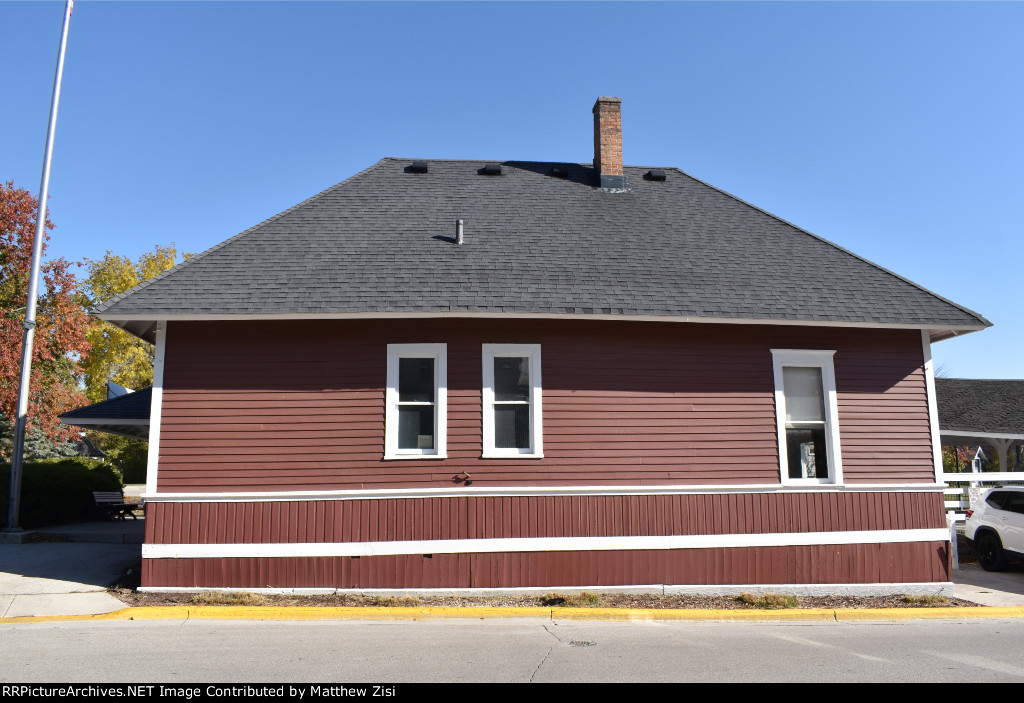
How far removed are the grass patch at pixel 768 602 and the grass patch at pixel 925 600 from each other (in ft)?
5.50

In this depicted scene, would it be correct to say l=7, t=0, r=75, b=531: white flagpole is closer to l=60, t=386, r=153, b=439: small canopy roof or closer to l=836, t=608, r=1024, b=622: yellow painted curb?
l=60, t=386, r=153, b=439: small canopy roof

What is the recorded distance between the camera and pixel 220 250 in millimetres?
12008

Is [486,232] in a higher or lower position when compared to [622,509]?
higher

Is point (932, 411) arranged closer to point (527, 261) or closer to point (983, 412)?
point (527, 261)

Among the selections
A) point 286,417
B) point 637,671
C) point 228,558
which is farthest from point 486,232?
point 637,671

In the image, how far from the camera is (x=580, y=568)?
10719mm

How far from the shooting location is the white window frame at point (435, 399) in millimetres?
10664

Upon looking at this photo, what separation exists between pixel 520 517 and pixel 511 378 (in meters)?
2.02

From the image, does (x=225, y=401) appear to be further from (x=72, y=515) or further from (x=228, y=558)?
(x=72, y=515)

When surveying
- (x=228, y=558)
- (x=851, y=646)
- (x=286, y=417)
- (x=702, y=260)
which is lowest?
(x=851, y=646)

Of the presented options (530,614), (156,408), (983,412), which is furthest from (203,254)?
(983,412)

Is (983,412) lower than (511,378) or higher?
higher

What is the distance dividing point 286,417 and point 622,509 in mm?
5027

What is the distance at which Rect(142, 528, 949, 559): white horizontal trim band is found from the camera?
33.9 feet
